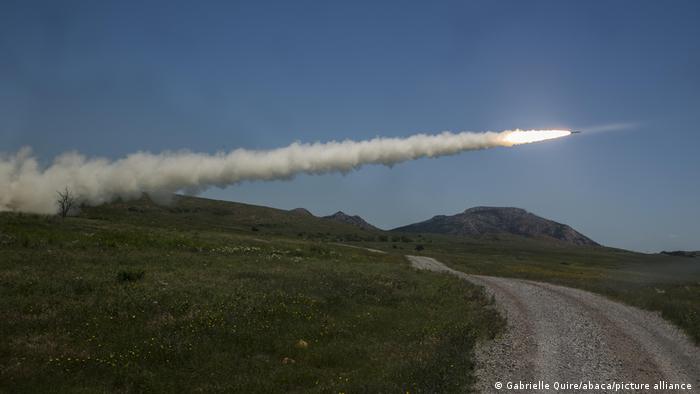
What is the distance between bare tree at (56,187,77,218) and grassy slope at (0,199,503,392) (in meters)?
33.4

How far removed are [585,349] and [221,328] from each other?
1370cm

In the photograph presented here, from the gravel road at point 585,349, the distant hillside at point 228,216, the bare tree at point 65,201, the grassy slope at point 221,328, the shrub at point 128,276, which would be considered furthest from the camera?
the distant hillside at point 228,216

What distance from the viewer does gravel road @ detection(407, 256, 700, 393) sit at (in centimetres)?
1593

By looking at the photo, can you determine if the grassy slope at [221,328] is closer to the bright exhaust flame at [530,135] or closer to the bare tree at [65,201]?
the bright exhaust flame at [530,135]

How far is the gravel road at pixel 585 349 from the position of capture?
15.9 metres

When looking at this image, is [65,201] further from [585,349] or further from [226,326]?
Result: [585,349]

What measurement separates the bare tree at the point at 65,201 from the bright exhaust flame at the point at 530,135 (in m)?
52.5

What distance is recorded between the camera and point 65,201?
215ft

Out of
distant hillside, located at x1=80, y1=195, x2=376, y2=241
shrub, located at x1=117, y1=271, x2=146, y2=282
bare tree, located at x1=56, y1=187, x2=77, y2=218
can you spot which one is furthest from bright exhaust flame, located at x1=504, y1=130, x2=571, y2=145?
distant hillside, located at x1=80, y1=195, x2=376, y2=241

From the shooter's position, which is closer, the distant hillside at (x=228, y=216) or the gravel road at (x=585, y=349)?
the gravel road at (x=585, y=349)

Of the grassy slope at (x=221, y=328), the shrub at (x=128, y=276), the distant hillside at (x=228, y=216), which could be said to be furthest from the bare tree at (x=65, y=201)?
the shrub at (x=128, y=276)

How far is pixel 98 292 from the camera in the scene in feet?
70.7

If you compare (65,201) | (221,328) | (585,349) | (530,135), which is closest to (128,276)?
(221,328)

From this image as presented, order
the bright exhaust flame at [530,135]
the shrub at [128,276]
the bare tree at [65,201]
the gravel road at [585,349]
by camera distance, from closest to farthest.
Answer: the gravel road at [585,349]
the shrub at [128,276]
the bright exhaust flame at [530,135]
the bare tree at [65,201]
